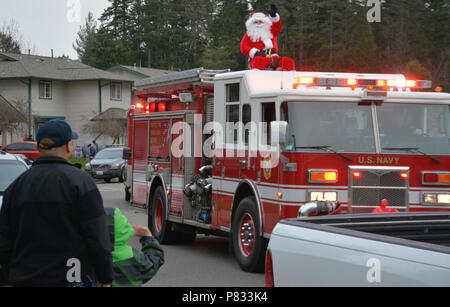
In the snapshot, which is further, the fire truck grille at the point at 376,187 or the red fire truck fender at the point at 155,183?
the red fire truck fender at the point at 155,183

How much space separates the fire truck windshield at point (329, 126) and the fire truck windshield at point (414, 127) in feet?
0.76

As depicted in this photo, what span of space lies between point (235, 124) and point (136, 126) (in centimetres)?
486

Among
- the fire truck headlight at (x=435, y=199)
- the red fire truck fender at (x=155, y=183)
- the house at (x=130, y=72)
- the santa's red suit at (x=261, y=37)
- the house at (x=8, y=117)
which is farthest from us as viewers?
the house at (x=130, y=72)

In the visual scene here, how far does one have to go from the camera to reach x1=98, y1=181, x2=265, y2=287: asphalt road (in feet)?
32.9

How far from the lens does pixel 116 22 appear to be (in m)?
88.9

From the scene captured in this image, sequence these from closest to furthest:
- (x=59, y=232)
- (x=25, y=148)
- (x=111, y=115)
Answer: (x=59, y=232)
(x=25, y=148)
(x=111, y=115)

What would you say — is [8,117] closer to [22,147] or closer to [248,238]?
[22,147]

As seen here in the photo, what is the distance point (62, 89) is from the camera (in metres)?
62.9

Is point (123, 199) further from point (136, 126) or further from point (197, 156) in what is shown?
point (197, 156)

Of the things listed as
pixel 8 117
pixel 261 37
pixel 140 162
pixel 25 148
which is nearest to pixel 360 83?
pixel 261 37

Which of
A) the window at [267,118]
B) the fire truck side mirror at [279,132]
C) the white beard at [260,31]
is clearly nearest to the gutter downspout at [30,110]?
the white beard at [260,31]

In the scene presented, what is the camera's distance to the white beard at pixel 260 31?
42.9ft

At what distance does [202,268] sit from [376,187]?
9.89 feet

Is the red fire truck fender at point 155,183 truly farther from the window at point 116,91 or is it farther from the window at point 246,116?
the window at point 116,91
